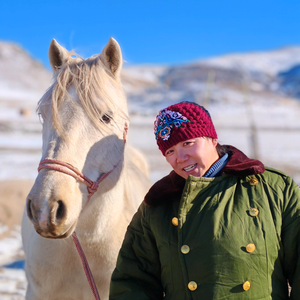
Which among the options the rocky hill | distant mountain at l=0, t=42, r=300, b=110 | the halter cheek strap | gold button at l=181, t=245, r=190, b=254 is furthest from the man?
distant mountain at l=0, t=42, r=300, b=110

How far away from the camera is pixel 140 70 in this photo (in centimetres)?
8419

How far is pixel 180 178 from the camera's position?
5.14 ft

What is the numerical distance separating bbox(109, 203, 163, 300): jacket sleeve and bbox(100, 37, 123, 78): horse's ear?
92cm

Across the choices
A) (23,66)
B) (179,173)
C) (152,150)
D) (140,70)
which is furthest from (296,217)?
(140,70)

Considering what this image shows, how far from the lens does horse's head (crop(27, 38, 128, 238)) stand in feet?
4.47

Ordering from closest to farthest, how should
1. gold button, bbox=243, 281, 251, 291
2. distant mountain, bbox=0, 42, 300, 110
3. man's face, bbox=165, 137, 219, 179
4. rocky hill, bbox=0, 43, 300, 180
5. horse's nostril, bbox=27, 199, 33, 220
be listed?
gold button, bbox=243, 281, 251, 291
horse's nostril, bbox=27, 199, 33, 220
man's face, bbox=165, 137, 219, 179
rocky hill, bbox=0, 43, 300, 180
distant mountain, bbox=0, 42, 300, 110

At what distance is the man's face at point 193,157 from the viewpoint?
147cm

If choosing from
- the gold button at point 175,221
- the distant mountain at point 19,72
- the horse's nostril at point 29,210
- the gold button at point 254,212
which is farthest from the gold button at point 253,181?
the distant mountain at point 19,72

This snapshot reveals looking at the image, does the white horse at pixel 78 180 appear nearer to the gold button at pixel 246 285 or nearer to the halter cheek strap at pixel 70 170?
the halter cheek strap at pixel 70 170

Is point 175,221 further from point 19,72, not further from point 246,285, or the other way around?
point 19,72

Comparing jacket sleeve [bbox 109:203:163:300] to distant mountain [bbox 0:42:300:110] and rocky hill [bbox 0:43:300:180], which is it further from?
distant mountain [bbox 0:42:300:110]

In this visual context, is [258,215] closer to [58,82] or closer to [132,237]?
[132,237]

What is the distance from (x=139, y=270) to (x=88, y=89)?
3.07 feet

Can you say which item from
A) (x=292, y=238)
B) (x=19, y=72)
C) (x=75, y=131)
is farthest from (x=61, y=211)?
(x=19, y=72)
